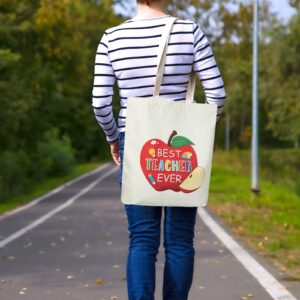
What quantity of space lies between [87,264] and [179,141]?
5.45 m

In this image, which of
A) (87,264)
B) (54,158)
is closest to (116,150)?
(87,264)

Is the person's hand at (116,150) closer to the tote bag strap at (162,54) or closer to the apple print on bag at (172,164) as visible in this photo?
the apple print on bag at (172,164)

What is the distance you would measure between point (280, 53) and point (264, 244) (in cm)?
3792

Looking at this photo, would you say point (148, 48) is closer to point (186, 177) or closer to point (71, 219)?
point (186, 177)

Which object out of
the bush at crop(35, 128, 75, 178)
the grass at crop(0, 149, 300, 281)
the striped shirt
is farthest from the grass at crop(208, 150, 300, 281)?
the bush at crop(35, 128, 75, 178)

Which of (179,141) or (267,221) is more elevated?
(179,141)

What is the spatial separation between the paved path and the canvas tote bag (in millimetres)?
2809

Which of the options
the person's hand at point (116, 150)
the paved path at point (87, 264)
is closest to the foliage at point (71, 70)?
the paved path at point (87, 264)

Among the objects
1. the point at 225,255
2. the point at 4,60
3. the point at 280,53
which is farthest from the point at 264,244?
the point at 280,53

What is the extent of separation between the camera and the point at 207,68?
5.47 metres

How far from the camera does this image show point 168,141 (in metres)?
5.45

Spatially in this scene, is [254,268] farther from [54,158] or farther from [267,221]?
[54,158]

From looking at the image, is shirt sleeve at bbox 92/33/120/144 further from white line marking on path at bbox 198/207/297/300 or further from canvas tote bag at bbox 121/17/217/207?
white line marking on path at bbox 198/207/297/300

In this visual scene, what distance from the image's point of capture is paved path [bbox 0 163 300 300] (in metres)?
8.59
